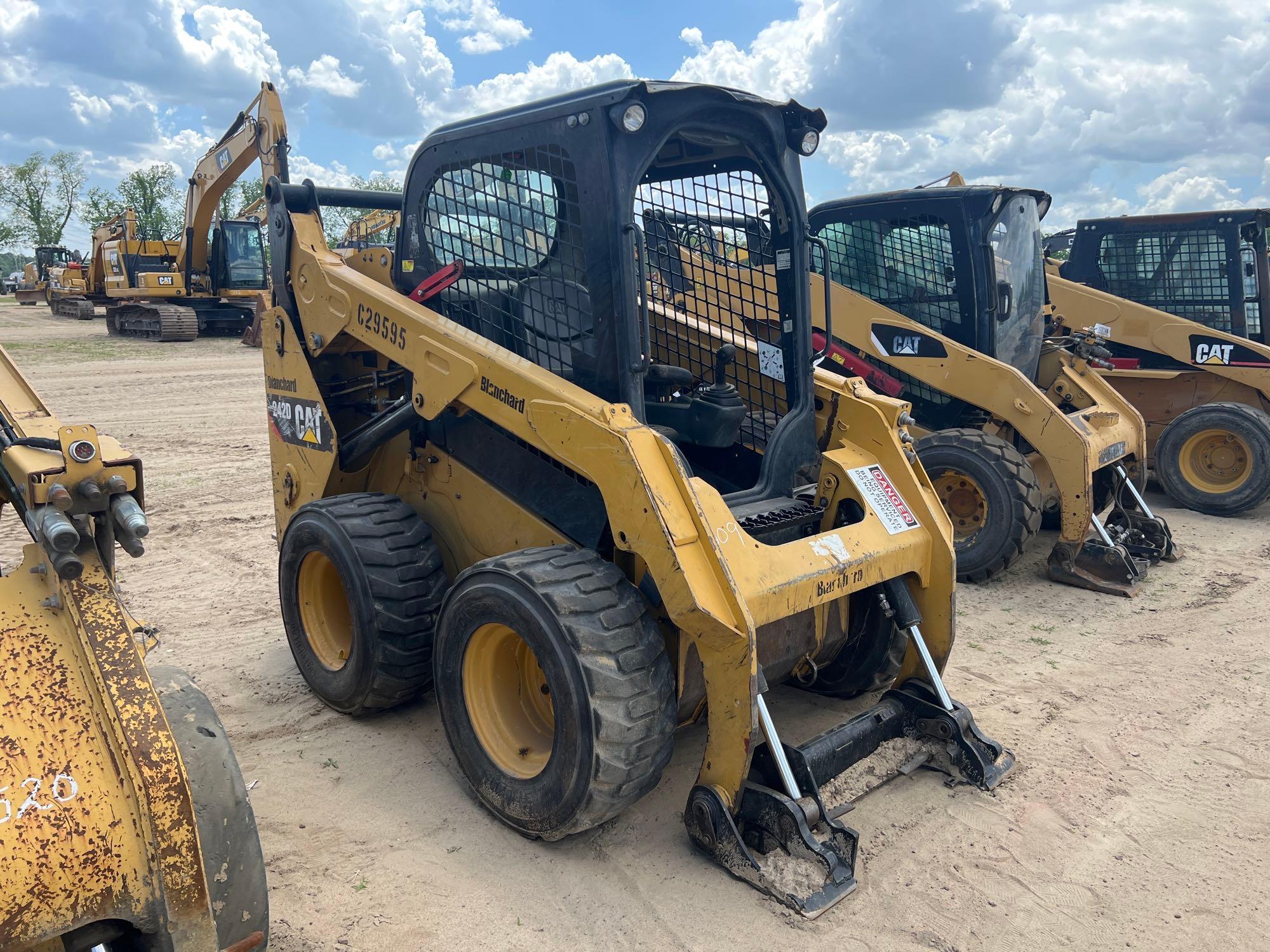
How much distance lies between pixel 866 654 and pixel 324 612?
2.41 metres

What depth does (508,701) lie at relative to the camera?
131 inches

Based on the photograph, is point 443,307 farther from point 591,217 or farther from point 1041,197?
point 1041,197

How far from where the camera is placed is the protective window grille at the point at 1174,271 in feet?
27.8

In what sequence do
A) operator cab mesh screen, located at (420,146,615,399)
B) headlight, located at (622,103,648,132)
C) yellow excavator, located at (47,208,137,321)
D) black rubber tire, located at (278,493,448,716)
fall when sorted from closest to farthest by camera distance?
headlight, located at (622,103,648,132) → operator cab mesh screen, located at (420,146,615,399) → black rubber tire, located at (278,493,448,716) → yellow excavator, located at (47,208,137,321)

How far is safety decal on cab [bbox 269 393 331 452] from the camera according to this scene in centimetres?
429

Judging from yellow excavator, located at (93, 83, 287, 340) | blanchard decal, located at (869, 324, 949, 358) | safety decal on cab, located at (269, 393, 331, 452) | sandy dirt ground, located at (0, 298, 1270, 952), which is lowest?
sandy dirt ground, located at (0, 298, 1270, 952)

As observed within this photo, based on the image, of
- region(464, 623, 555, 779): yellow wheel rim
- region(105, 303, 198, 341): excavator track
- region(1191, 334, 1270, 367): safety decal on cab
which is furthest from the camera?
region(105, 303, 198, 341): excavator track

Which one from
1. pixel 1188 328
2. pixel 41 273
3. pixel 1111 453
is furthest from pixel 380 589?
pixel 41 273

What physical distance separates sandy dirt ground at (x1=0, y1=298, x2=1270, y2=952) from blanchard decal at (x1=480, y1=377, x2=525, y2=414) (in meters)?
1.44

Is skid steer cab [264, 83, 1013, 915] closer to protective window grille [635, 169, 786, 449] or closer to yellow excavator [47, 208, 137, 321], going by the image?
protective window grille [635, 169, 786, 449]

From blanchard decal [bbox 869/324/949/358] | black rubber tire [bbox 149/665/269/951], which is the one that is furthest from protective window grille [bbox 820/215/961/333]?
black rubber tire [bbox 149/665/269/951]

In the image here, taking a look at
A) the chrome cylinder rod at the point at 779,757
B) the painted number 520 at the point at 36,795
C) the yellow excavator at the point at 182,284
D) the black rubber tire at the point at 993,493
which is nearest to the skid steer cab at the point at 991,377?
the black rubber tire at the point at 993,493

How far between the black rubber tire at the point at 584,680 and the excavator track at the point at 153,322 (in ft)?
67.0

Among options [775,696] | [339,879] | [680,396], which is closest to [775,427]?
[680,396]
